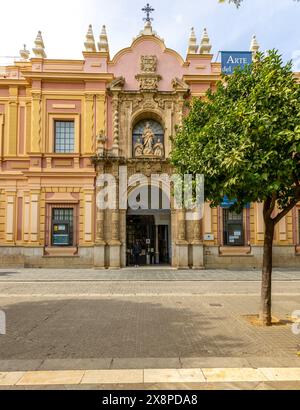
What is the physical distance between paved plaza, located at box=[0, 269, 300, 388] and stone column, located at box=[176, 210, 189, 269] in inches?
204

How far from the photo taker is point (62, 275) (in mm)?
16281

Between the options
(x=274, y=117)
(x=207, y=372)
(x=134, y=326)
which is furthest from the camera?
(x=134, y=326)

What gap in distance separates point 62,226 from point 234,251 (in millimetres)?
10229

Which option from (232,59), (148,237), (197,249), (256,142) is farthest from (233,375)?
(232,59)

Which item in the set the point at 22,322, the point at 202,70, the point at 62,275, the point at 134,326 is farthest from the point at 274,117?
the point at 202,70

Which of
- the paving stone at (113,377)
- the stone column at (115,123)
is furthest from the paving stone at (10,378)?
the stone column at (115,123)

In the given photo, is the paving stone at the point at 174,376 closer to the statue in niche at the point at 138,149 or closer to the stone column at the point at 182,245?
the stone column at the point at 182,245

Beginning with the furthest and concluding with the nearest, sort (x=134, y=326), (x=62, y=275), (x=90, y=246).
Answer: (x=90, y=246), (x=62, y=275), (x=134, y=326)

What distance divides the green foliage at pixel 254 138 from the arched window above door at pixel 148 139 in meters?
12.2

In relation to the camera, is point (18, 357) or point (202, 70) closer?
point (18, 357)

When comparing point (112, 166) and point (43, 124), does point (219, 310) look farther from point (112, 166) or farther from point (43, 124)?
point (43, 124)

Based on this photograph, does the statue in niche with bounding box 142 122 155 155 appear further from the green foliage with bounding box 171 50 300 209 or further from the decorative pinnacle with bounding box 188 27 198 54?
the green foliage with bounding box 171 50 300 209

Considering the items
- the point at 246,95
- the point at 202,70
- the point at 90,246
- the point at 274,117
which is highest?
the point at 202,70

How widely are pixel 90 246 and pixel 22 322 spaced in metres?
11.5
